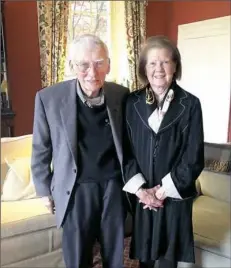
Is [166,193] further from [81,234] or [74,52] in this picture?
[74,52]

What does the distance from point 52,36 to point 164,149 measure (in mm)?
2997

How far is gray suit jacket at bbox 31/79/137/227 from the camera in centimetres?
125

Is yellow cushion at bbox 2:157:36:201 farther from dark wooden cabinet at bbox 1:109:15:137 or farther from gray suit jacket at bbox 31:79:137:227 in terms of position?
dark wooden cabinet at bbox 1:109:15:137

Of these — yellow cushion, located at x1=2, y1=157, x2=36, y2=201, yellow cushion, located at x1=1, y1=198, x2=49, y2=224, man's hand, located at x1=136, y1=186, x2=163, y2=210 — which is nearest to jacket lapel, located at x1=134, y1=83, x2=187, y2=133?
man's hand, located at x1=136, y1=186, x2=163, y2=210

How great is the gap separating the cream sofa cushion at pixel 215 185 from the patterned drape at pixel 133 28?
2279 millimetres

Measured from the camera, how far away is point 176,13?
4.55m

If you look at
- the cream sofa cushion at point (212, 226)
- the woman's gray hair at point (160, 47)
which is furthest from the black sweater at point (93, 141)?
the cream sofa cushion at point (212, 226)

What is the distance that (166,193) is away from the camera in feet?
4.33

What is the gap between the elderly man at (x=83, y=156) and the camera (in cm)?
124

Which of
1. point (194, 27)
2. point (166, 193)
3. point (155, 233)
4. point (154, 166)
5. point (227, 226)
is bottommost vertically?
point (227, 226)

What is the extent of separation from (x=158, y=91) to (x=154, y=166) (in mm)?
288

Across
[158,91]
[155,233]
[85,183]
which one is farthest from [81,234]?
[158,91]

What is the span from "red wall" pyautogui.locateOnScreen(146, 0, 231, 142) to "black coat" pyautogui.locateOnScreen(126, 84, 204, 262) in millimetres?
2863

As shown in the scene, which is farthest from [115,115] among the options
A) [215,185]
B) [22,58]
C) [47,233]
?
[22,58]
